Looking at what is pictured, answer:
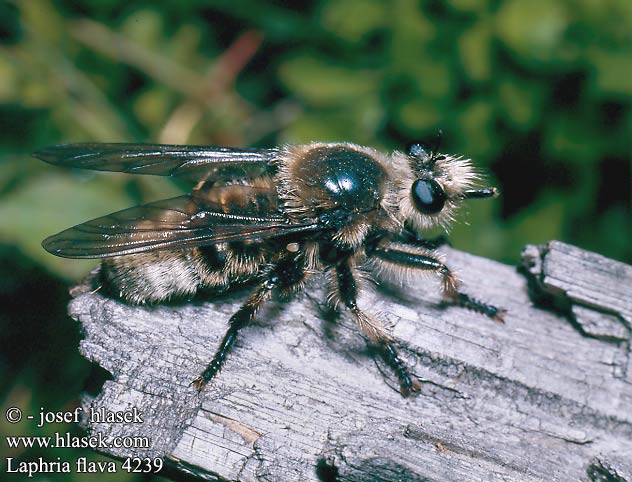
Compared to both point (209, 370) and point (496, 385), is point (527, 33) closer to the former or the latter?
point (496, 385)

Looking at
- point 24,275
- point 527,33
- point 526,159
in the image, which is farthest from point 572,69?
point 24,275

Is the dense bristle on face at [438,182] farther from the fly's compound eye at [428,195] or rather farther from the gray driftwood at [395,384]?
the gray driftwood at [395,384]

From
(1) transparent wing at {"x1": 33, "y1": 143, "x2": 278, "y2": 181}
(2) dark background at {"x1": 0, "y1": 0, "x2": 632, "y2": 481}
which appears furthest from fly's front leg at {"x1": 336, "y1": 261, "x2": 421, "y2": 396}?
(2) dark background at {"x1": 0, "y1": 0, "x2": 632, "y2": 481}

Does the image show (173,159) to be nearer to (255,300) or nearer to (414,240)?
(255,300)

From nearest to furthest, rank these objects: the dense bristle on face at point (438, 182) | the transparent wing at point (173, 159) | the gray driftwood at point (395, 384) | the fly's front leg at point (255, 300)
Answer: the gray driftwood at point (395, 384)
the fly's front leg at point (255, 300)
the dense bristle on face at point (438, 182)
the transparent wing at point (173, 159)

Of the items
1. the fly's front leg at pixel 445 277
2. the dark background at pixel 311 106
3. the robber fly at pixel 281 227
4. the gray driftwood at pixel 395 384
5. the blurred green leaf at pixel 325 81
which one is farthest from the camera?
the blurred green leaf at pixel 325 81

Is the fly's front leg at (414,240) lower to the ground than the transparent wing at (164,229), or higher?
higher

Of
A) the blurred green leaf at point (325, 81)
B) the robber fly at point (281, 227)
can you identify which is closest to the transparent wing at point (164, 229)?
the robber fly at point (281, 227)
